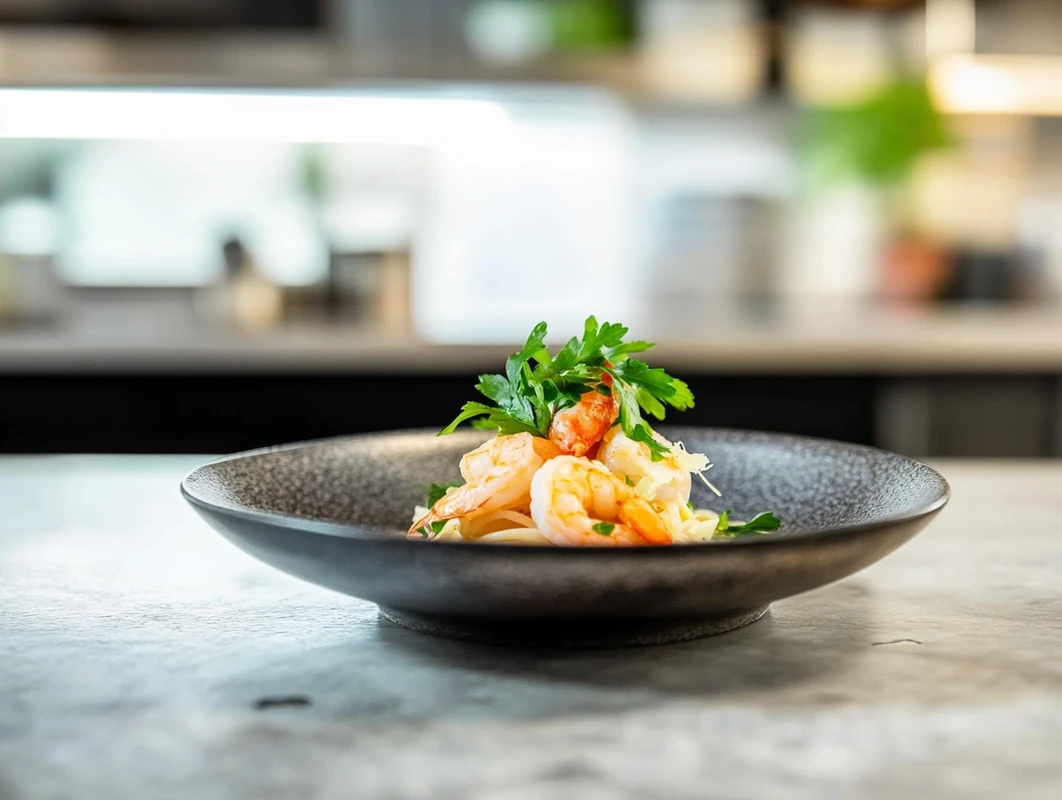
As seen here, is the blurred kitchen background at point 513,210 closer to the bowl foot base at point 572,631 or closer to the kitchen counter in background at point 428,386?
the kitchen counter in background at point 428,386

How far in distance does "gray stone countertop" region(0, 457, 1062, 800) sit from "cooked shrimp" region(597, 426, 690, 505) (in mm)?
118

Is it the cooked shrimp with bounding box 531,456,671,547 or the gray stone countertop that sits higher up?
the cooked shrimp with bounding box 531,456,671,547

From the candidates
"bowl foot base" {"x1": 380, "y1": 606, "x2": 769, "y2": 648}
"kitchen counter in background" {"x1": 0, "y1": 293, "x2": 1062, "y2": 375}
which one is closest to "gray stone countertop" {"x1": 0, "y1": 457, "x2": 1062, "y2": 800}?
"bowl foot base" {"x1": 380, "y1": 606, "x2": 769, "y2": 648}

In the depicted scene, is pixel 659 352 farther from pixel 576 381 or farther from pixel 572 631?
pixel 572 631

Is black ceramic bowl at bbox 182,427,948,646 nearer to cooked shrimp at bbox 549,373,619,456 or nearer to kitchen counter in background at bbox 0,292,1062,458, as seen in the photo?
cooked shrimp at bbox 549,373,619,456

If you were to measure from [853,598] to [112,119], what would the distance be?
303 centimetres

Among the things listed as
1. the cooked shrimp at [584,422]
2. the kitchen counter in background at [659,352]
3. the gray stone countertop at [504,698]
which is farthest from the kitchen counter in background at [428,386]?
the cooked shrimp at [584,422]

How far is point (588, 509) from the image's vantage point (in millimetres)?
791

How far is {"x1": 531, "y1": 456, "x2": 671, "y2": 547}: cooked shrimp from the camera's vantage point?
2.50ft

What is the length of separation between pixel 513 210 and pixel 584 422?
110 inches

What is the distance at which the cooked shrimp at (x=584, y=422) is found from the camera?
2.85 ft

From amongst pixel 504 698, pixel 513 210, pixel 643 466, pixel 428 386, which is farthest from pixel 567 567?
pixel 513 210

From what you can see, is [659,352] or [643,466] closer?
[643,466]

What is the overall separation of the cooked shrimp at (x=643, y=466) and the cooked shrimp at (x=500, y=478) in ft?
0.13
